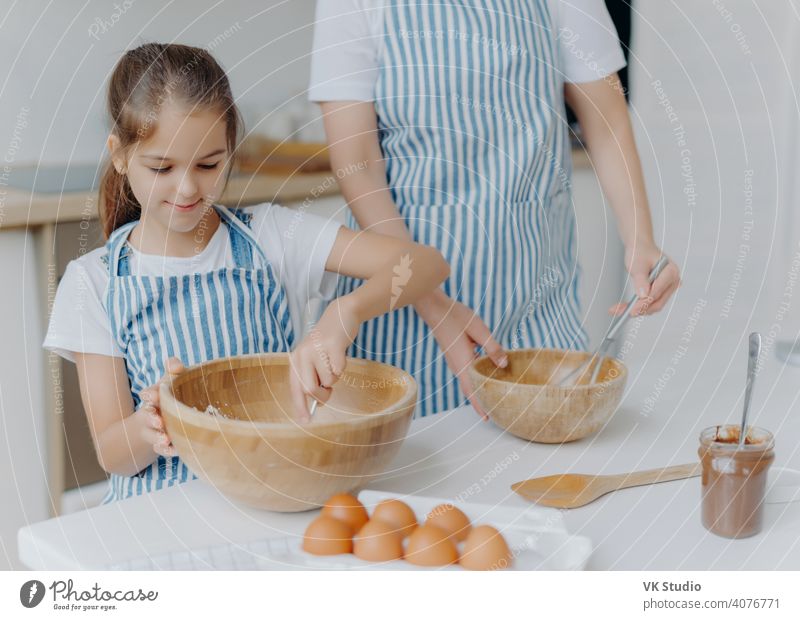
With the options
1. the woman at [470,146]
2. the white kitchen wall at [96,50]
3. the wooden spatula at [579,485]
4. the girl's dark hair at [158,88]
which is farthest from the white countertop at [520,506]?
the white kitchen wall at [96,50]

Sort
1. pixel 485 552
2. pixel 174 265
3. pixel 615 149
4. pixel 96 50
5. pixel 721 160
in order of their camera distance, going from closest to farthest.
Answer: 1. pixel 485 552
2. pixel 174 265
3. pixel 615 149
4. pixel 96 50
5. pixel 721 160

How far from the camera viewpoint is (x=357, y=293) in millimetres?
573

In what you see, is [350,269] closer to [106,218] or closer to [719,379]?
[106,218]

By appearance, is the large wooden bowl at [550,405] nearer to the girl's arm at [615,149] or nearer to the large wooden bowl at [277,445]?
the large wooden bowl at [277,445]

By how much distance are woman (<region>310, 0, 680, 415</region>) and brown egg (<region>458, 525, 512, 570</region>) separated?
0.26 meters

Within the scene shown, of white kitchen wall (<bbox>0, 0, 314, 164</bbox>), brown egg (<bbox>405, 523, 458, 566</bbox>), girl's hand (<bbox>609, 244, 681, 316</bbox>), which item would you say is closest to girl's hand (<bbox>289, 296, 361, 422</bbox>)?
brown egg (<bbox>405, 523, 458, 566</bbox>)

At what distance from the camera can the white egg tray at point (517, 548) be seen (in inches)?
15.3

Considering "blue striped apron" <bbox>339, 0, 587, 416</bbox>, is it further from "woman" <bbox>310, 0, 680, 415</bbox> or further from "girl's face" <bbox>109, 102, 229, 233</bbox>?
"girl's face" <bbox>109, 102, 229, 233</bbox>

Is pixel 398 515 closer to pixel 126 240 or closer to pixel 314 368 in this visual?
pixel 314 368

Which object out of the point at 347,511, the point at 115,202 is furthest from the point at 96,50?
the point at 347,511

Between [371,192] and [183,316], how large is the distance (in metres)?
0.17

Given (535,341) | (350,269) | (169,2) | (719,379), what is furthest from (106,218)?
(169,2)

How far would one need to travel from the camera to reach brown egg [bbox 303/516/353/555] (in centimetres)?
39

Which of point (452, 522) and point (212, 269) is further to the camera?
point (212, 269)
